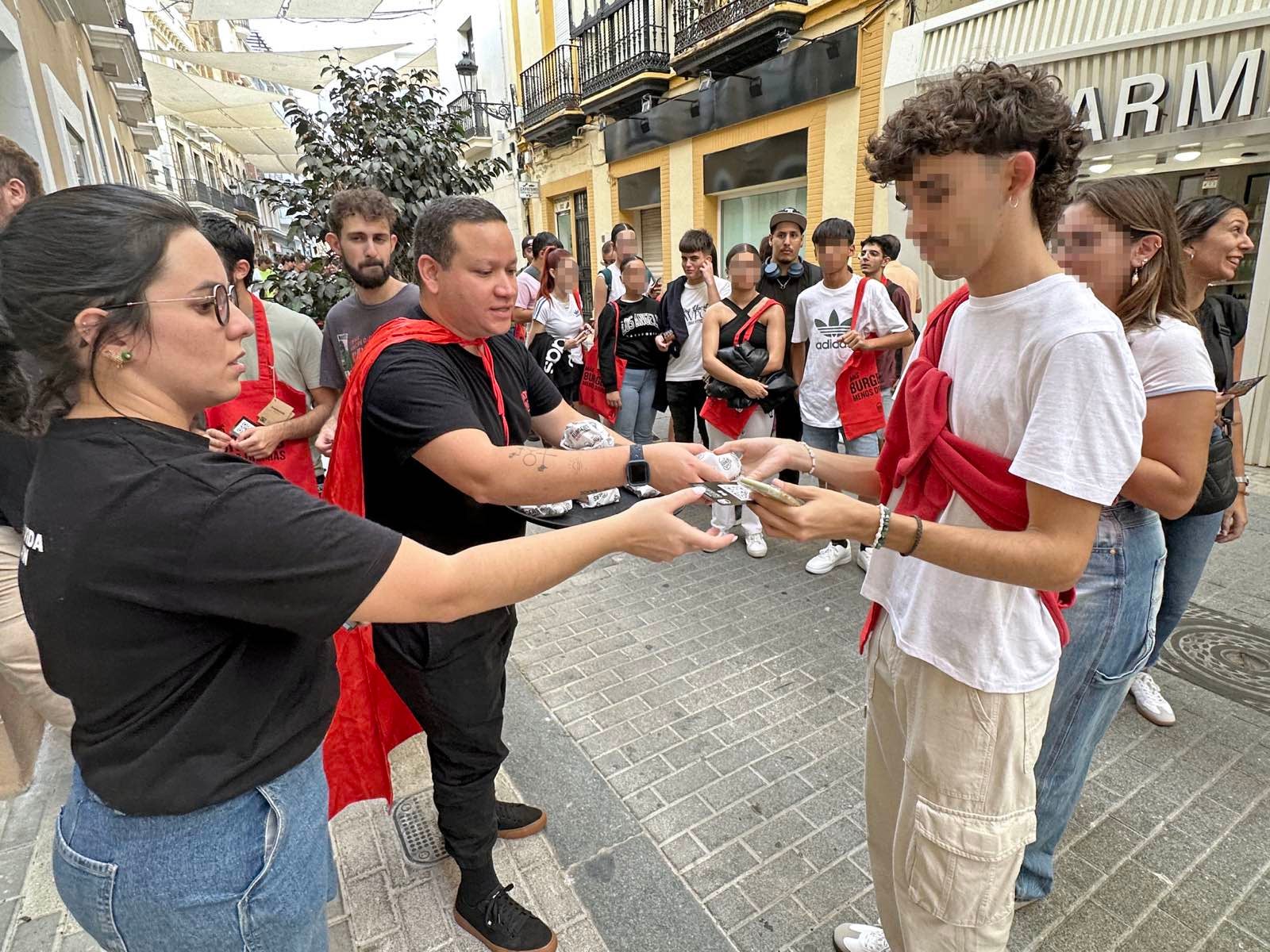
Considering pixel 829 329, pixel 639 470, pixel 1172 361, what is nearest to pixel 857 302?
pixel 829 329

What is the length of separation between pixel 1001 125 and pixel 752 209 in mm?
12354

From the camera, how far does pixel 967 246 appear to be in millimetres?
1322

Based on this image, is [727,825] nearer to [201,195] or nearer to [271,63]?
[271,63]

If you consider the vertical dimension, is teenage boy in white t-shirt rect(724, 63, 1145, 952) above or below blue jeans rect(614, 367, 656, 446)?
above

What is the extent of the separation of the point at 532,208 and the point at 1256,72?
55.5 ft

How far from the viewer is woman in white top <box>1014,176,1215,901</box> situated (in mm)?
1692

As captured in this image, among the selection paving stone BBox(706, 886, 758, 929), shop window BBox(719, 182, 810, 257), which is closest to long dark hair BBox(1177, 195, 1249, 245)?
paving stone BBox(706, 886, 758, 929)

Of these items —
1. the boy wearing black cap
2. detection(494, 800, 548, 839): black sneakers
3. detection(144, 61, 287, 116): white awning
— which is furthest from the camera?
detection(144, 61, 287, 116): white awning

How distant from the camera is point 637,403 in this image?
6.06 metres

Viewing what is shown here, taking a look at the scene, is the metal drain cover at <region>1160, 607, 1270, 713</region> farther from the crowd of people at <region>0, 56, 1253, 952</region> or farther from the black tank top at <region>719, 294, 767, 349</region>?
the black tank top at <region>719, 294, 767, 349</region>

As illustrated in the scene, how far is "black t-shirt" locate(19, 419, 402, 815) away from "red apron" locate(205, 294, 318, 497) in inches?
81.9

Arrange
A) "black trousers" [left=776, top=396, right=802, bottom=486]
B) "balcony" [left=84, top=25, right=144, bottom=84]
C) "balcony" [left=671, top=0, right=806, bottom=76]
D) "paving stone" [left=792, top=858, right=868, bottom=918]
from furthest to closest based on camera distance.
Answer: "balcony" [left=671, top=0, right=806, bottom=76]
"balcony" [left=84, top=25, right=144, bottom=84]
"black trousers" [left=776, top=396, right=802, bottom=486]
"paving stone" [left=792, top=858, right=868, bottom=918]

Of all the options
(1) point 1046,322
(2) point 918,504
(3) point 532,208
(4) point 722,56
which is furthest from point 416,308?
(3) point 532,208

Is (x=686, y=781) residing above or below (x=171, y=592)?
below
